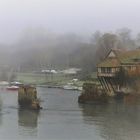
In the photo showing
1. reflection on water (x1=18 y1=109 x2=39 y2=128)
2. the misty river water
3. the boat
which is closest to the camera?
the misty river water

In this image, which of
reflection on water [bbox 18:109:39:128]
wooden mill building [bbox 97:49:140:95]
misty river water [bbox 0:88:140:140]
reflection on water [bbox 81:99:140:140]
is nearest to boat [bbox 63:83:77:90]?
wooden mill building [bbox 97:49:140:95]

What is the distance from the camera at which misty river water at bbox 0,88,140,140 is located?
28.8 metres

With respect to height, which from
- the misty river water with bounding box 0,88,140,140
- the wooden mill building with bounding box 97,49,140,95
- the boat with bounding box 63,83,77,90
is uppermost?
the wooden mill building with bounding box 97,49,140,95

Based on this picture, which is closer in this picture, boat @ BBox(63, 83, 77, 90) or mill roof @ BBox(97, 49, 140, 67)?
mill roof @ BBox(97, 49, 140, 67)

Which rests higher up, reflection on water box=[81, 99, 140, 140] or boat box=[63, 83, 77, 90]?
boat box=[63, 83, 77, 90]

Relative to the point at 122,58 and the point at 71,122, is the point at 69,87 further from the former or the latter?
the point at 71,122

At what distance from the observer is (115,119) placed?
35.5m

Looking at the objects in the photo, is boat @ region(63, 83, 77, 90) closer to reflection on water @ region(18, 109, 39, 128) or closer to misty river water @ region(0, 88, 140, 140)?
misty river water @ region(0, 88, 140, 140)

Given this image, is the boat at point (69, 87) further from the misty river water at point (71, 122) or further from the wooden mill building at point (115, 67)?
the misty river water at point (71, 122)

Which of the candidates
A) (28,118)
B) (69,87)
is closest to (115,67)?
(69,87)

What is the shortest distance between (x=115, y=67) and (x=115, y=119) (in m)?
21.5

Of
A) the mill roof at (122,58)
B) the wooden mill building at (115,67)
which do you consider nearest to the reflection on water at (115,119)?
the wooden mill building at (115,67)

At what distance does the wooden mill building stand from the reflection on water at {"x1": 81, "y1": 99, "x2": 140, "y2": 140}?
799 centimetres

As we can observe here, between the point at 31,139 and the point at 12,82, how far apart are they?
127 ft
